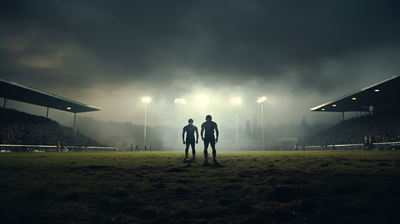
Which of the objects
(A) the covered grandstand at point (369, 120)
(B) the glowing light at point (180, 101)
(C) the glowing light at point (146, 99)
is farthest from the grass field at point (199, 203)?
(B) the glowing light at point (180, 101)

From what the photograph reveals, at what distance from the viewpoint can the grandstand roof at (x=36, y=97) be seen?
34.0 metres

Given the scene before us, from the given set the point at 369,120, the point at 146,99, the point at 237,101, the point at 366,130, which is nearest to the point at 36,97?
the point at 146,99

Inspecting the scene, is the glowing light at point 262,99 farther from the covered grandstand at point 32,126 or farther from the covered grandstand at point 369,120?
the covered grandstand at point 32,126

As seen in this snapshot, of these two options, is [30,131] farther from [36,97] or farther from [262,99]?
[262,99]

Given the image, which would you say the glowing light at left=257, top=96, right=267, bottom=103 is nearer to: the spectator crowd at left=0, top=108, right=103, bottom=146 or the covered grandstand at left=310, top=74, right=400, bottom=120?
the covered grandstand at left=310, top=74, right=400, bottom=120

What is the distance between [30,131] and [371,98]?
5466 cm

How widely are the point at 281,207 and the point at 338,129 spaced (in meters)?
52.6

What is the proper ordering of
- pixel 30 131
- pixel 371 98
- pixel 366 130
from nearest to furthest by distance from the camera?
pixel 30 131 → pixel 366 130 → pixel 371 98

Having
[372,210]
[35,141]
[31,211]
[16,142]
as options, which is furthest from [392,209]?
[35,141]

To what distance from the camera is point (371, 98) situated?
40.4 m

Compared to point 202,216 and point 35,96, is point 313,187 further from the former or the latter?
point 35,96

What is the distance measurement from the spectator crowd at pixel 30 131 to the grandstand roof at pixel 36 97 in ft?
8.96

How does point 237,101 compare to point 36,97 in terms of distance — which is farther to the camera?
point 237,101

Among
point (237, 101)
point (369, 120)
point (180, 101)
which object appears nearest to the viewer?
point (369, 120)
